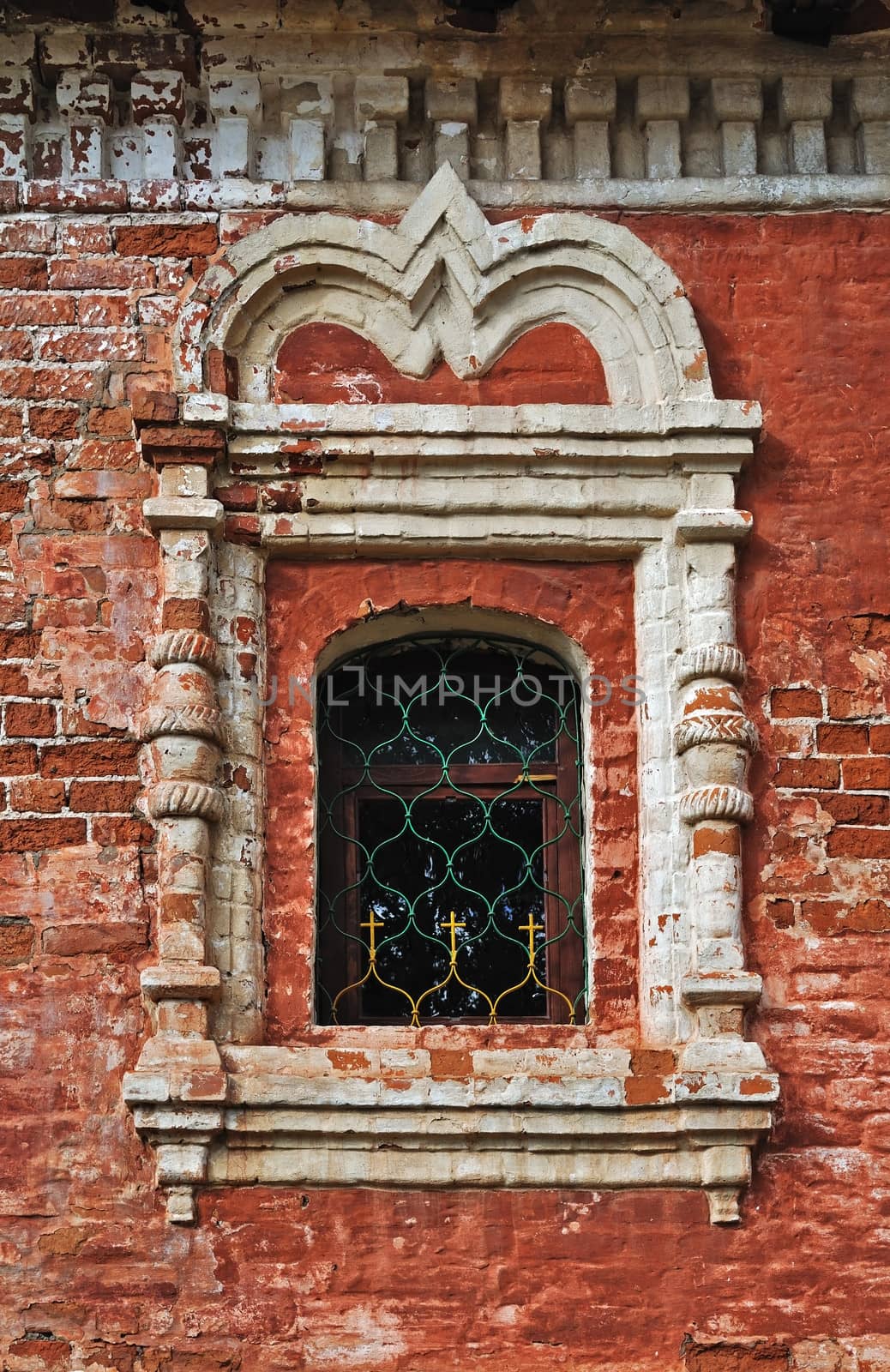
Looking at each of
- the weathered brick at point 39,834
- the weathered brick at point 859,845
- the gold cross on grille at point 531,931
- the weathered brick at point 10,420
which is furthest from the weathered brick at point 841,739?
the weathered brick at point 10,420

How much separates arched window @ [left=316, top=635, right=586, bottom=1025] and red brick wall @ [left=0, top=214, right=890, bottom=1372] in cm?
52

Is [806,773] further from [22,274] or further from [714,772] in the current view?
[22,274]

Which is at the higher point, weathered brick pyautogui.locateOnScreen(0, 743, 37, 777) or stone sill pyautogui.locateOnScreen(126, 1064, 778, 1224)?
weathered brick pyautogui.locateOnScreen(0, 743, 37, 777)

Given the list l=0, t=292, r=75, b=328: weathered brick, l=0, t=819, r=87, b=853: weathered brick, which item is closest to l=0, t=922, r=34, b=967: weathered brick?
l=0, t=819, r=87, b=853: weathered brick

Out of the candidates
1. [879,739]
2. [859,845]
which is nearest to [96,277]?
[879,739]

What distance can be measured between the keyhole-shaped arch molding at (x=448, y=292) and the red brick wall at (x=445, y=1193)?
128mm

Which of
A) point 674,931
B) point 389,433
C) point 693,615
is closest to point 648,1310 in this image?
point 674,931

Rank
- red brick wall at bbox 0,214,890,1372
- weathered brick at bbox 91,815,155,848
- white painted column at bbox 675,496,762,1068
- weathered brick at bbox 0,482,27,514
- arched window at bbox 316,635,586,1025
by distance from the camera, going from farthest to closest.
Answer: weathered brick at bbox 0,482,27,514
arched window at bbox 316,635,586,1025
weathered brick at bbox 91,815,155,848
white painted column at bbox 675,496,762,1068
red brick wall at bbox 0,214,890,1372

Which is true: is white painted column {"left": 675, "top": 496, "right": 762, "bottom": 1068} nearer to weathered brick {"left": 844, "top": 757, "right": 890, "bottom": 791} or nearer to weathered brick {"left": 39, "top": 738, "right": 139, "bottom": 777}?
weathered brick {"left": 844, "top": 757, "right": 890, "bottom": 791}

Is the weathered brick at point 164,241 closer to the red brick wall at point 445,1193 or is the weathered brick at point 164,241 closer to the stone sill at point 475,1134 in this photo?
the red brick wall at point 445,1193

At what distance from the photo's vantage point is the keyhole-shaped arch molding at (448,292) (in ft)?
20.0

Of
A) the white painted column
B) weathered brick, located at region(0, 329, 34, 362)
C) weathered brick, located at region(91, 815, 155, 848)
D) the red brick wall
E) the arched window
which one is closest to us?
the red brick wall

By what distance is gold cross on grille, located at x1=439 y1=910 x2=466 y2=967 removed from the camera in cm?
581

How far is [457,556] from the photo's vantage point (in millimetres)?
6023
